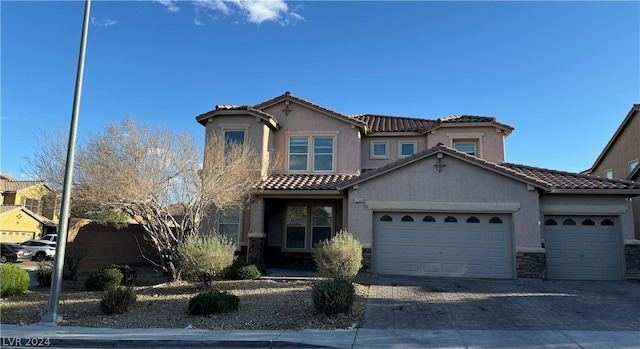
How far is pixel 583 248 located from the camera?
14703mm

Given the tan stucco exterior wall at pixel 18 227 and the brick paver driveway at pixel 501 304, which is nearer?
the brick paver driveway at pixel 501 304

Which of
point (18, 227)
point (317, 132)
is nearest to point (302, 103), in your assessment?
point (317, 132)

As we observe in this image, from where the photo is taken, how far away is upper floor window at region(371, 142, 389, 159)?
64.7 feet

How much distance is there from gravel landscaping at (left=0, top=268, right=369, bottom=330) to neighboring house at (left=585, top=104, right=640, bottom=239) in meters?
15.6

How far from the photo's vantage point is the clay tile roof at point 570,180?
1452 centimetres

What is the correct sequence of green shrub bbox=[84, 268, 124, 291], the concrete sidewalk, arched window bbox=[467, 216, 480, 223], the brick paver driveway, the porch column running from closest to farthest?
the concrete sidewalk < the brick paver driveway < green shrub bbox=[84, 268, 124, 291] < arched window bbox=[467, 216, 480, 223] < the porch column

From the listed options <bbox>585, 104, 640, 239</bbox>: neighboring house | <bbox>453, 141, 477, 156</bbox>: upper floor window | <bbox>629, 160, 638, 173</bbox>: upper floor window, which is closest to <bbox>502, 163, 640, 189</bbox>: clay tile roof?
<bbox>453, 141, 477, 156</bbox>: upper floor window

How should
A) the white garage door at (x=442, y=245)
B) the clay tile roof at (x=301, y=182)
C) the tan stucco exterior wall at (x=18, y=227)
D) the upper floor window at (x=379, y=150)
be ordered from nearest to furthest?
the white garage door at (x=442, y=245)
the clay tile roof at (x=301, y=182)
the upper floor window at (x=379, y=150)
the tan stucco exterior wall at (x=18, y=227)

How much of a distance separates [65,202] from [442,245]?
11.2m

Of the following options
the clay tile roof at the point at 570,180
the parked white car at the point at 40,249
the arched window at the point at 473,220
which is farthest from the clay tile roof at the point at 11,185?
the clay tile roof at the point at 570,180

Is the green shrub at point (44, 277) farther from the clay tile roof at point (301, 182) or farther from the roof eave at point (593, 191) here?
the roof eave at point (593, 191)

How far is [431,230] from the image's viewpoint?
14.9 metres

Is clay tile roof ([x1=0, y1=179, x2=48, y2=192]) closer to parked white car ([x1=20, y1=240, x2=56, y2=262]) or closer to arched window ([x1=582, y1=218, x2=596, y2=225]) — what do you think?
parked white car ([x1=20, y1=240, x2=56, y2=262])

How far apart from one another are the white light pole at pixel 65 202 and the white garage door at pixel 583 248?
47.4 ft
